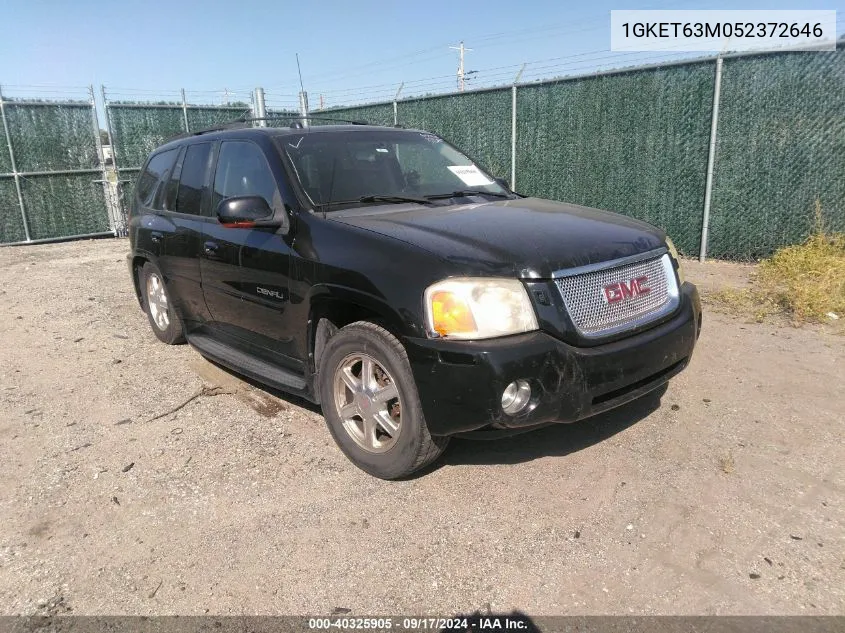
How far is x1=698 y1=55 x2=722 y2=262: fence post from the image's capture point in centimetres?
789

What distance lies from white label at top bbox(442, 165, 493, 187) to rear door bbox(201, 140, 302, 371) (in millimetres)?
1331

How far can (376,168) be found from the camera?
3.97m

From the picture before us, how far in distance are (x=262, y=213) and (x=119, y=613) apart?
2090mm

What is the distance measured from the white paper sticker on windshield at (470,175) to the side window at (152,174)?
2325mm

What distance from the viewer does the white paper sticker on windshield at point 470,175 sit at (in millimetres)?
4281

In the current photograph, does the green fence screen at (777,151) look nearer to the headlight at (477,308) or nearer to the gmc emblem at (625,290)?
the gmc emblem at (625,290)

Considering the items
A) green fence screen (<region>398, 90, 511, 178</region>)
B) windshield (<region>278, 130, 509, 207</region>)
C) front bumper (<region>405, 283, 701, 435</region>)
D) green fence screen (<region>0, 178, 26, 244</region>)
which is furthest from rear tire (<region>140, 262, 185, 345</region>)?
green fence screen (<region>0, 178, 26, 244</region>)

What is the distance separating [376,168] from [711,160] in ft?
19.4

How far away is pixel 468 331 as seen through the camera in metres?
2.70

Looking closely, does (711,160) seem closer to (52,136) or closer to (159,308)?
(159,308)

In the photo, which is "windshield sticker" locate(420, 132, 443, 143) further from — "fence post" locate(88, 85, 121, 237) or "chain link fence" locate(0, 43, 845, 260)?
"fence post" locate(88, 85, 121, 237)

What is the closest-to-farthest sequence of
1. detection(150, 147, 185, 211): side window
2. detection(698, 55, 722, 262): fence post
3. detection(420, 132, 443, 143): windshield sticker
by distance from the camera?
detection(420, 132, 443, 143): windshield sticker
detection(150, 147, 185, 211): side window
detection(698, 55, 722, 262): fence post

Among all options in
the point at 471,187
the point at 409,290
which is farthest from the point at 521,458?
the point at 471,187

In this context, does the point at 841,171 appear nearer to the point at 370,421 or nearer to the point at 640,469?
the point at 640,469
